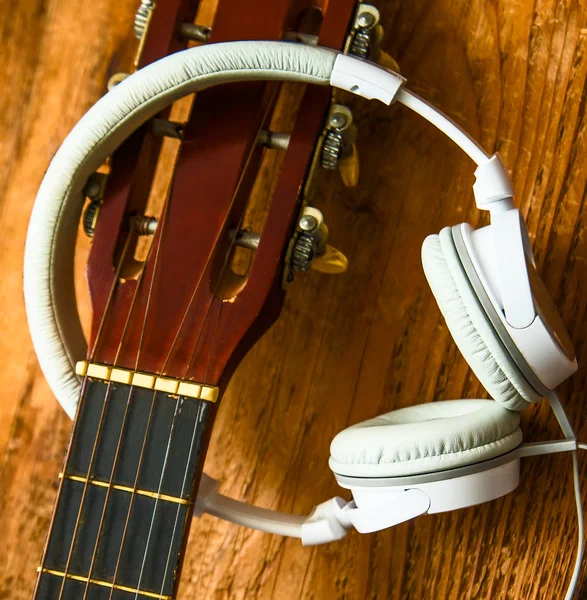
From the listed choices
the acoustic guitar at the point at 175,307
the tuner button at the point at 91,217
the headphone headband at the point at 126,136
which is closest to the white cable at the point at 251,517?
the acoustic guitar at the point at 175,307

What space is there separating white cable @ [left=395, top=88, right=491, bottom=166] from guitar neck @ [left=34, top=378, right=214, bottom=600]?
29 cm

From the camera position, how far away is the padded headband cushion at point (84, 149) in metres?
0.49

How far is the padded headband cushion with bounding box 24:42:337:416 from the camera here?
1.60 ft

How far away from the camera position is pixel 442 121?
50 cm

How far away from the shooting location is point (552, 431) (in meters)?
0.66

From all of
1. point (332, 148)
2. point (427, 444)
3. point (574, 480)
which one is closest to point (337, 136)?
point (332, 148)

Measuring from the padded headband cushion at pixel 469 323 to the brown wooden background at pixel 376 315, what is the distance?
170 mm

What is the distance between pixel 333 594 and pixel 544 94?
574mm

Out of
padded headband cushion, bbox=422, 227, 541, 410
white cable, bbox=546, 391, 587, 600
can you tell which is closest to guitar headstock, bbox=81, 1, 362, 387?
padded headband cushion, bbox=422, 227, 541, 410

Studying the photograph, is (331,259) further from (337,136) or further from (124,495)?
(124,495)

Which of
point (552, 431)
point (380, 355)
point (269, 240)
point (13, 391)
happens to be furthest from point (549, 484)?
point (13, 391)

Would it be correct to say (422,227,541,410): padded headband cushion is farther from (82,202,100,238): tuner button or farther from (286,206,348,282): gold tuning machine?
(82,202,100,238): tuner button

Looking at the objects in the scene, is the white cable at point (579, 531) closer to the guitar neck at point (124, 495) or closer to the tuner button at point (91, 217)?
the guitar neck at point (124, 495)

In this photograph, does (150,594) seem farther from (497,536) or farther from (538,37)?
(538,37)
